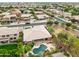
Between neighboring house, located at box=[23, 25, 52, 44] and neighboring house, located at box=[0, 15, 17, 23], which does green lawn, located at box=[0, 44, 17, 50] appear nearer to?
neighboring house, located at box=[23, 25, 52, 44]

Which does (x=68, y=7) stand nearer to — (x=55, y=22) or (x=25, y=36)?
(x=55, y=22)

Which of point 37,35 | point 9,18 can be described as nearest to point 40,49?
point 37,35

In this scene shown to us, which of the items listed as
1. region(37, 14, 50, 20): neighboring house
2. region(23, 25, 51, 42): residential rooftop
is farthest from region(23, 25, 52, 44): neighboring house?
region(37, 14, 50, 20): neighboring house

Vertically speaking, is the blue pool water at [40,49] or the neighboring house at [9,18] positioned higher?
the neighboring house at [9,18]

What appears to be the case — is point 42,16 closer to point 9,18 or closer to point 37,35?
Answer: point 37,35

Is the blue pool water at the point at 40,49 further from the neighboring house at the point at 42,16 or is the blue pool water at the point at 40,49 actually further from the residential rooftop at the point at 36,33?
the neighboring house at the point at 42,16

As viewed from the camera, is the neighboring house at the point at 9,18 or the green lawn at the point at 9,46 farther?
the neighboring house at the point at 9,18

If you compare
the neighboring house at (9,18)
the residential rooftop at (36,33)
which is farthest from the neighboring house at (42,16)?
the neighboring house at (9,18)

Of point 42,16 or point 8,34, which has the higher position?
point 42,16
